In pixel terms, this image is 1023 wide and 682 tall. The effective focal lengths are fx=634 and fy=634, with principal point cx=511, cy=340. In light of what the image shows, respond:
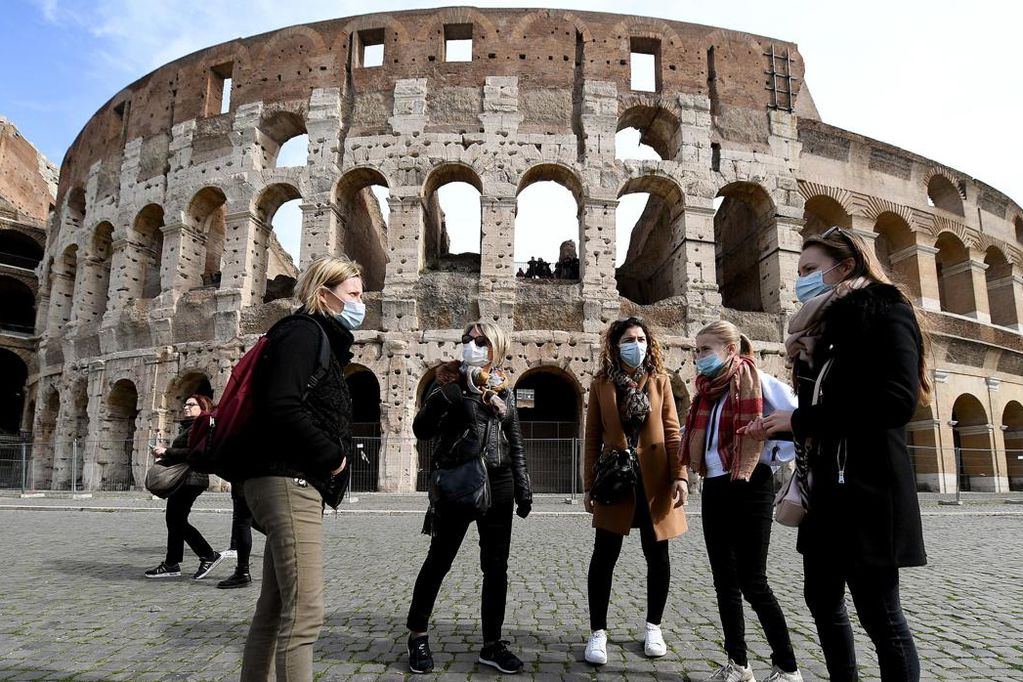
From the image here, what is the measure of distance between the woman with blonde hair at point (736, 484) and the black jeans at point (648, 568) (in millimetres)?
312

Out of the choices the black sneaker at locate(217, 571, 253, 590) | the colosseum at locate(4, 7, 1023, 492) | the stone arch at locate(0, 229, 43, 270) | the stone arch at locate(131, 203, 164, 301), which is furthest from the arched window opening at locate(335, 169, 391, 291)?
the stone arch at locate(0, 229, 43, 270)

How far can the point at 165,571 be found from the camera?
5230 millimetres

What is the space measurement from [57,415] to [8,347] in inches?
169

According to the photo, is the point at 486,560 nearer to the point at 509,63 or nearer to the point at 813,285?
the point at 813,285

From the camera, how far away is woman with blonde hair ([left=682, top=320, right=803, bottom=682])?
285cm

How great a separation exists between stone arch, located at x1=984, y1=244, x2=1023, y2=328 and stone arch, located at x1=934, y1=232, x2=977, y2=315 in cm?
138

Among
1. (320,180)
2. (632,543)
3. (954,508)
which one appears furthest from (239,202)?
(954,508)

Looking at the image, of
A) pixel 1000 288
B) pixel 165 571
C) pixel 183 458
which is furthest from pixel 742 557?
pixel 1000 288

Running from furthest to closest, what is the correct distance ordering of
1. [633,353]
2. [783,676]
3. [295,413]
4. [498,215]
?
[498,215]
[633,353]
[783,676]
[295,413]

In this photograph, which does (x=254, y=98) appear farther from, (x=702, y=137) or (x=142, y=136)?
(x=702, y=137)

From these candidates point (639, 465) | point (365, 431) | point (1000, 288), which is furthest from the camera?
point (1000, 288)

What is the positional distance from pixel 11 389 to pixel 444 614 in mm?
30248

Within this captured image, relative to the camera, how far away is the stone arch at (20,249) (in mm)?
26013

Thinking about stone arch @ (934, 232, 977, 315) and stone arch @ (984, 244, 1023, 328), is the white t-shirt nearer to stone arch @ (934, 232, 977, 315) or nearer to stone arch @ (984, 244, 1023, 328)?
stone arch @ (934, 232, 977, 315)
